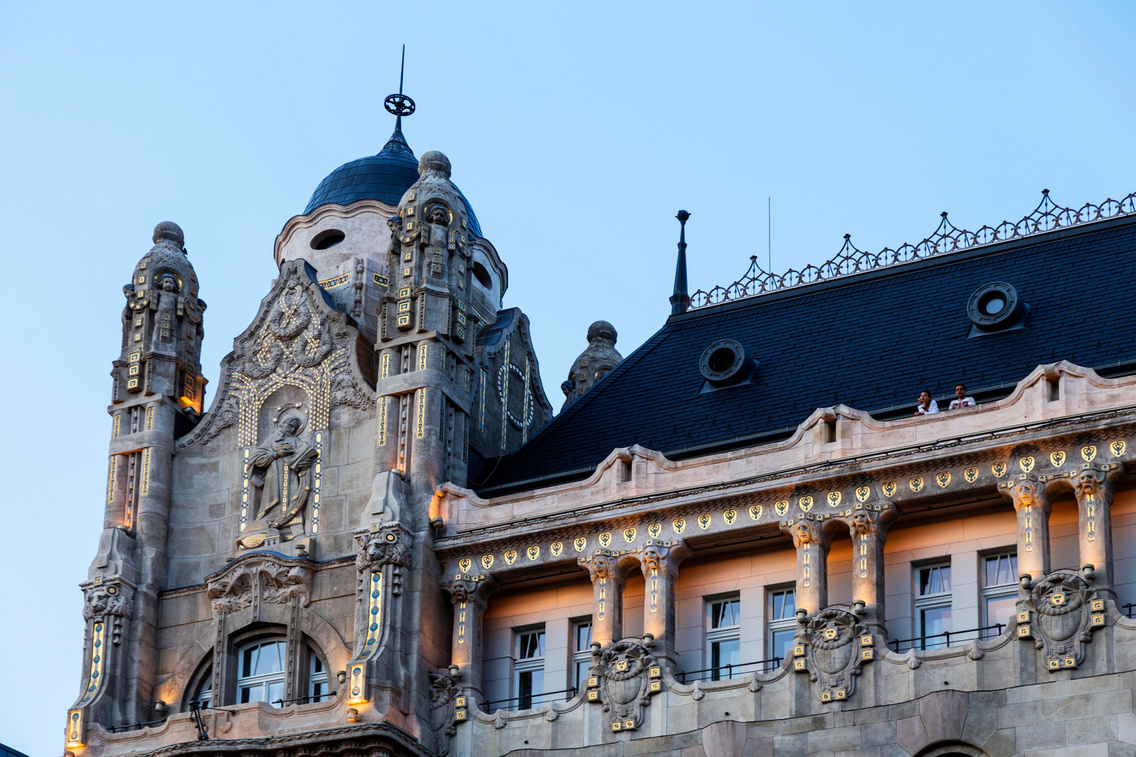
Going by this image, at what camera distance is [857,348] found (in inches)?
2222

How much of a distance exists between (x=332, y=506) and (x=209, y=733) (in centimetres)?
627

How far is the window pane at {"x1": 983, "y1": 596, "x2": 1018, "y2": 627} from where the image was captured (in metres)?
48.3

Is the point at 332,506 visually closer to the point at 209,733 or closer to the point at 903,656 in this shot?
the point at 209,733

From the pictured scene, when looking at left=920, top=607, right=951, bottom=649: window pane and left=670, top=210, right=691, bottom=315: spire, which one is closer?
left=920, top=607, right=951, bottom=649: window pane

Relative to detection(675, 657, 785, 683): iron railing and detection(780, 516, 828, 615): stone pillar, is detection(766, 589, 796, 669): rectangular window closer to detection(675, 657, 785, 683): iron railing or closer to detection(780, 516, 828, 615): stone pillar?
detection(675, 657, 785, 683): iron railing

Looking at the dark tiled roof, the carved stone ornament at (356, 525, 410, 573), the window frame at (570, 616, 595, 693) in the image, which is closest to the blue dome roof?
the dark tiled roof

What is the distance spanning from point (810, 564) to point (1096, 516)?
236 inches

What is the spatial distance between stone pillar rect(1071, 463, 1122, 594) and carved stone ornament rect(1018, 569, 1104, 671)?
0.44m

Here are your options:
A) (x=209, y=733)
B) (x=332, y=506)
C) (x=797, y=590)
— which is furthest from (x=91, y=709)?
(x=797, y=590)

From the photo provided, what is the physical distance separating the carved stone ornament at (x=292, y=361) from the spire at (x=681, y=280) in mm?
9479

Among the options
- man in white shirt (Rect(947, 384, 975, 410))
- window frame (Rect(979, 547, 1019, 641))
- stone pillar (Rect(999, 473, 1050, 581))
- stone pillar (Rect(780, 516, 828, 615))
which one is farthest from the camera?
A: man in white shirt (Rect(947, 384, 975, 410))

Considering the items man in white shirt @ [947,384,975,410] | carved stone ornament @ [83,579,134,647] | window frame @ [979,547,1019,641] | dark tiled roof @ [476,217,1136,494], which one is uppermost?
dark tiled roof @ [476,217,1136,494]

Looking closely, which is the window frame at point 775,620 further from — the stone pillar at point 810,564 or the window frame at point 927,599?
the window frame at point 927,599

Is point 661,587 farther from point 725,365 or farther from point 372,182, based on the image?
point 372,182
